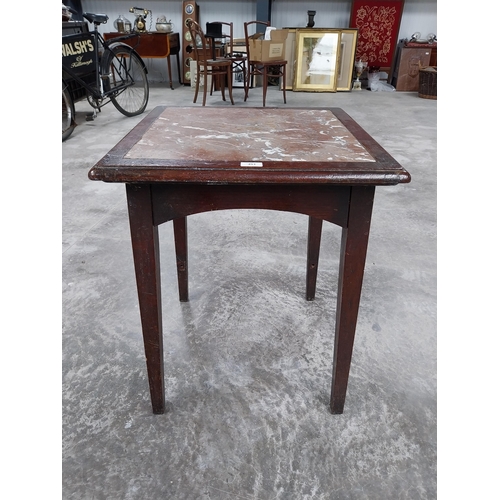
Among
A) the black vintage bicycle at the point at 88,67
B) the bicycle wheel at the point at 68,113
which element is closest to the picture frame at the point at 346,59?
the black vintage bicycle at the point at 88,67

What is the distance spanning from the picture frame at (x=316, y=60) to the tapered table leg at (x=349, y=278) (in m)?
5.40

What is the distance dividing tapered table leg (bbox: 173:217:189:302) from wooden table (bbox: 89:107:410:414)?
0.44m

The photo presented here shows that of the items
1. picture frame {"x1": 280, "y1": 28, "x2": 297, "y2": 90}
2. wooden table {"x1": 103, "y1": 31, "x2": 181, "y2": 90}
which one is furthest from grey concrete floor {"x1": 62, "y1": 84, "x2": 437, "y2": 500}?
picture frame {"x1": 280, "y1": 28, "x2": 297, "y2": 90}

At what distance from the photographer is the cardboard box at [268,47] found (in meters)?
4.59

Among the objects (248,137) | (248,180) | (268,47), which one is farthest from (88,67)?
(248,180)

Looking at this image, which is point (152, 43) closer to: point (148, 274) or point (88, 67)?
point (88, 67)

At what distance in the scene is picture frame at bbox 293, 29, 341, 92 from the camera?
18.2ft

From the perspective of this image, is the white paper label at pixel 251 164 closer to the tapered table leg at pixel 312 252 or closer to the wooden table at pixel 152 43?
the tapered table leg at pixel 312 252

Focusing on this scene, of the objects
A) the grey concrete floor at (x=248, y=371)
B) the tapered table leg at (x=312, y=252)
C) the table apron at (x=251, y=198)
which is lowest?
the grey concrete floor at (x=248, y=371)

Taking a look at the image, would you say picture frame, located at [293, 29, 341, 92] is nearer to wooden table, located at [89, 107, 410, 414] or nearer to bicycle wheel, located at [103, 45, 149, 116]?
bicycle wheel, located at [103, 45, 149, 116]

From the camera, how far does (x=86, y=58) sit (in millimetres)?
3717

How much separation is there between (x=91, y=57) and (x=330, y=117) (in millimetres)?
3308

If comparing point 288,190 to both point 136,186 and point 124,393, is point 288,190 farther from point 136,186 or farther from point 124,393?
point 124,393

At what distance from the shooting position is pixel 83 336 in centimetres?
143
